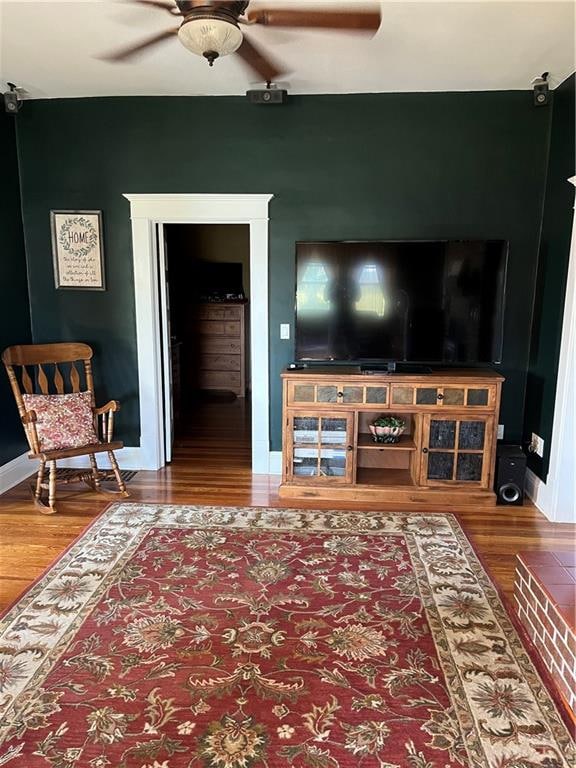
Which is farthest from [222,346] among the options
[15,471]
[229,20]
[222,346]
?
[229,20]

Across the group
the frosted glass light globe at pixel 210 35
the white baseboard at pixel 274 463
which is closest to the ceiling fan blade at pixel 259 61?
the frosted glass light globe at pixel 210 35

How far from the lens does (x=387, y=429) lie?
148 inches

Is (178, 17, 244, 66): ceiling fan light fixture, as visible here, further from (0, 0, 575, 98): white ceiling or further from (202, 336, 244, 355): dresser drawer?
(202, 336, 244, 355): dresser drawer

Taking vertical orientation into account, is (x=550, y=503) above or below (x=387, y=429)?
below

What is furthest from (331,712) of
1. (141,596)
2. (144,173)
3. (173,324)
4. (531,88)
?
(173,324)

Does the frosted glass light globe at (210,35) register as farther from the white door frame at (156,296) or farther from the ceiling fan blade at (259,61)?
the white door frame at (156,296)

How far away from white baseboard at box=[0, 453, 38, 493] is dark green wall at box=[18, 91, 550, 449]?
156 cm

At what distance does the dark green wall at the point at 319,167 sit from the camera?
3.73 m

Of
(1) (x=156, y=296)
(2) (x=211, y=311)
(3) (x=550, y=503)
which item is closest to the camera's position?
(3) (x=550, y=503)

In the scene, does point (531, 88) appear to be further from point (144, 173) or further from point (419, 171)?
point (144, 173)

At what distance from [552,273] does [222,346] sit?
4282mm

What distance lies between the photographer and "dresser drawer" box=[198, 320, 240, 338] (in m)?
6.85

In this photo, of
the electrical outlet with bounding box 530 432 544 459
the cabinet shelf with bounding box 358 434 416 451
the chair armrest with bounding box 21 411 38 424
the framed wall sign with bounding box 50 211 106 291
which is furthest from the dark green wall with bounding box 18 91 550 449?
the chair armrest with bounding box 21 411 38 424

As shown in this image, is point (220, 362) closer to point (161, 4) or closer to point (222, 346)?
point (222, 346)
